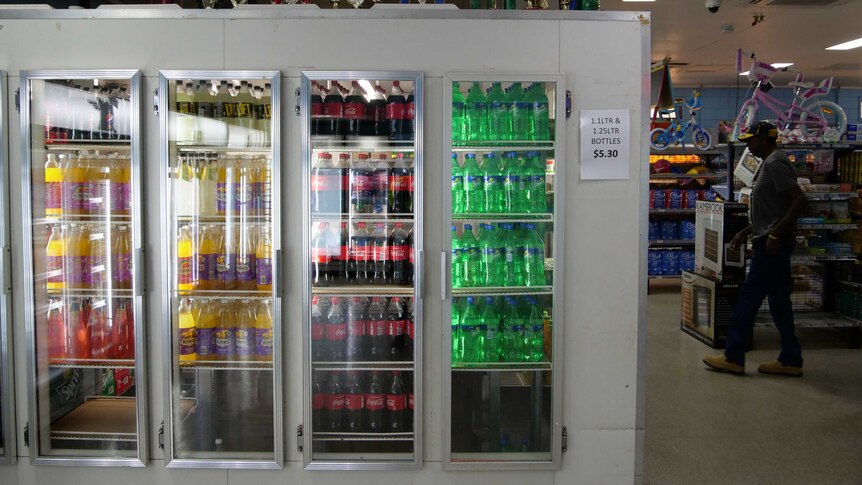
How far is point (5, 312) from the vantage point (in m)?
3.00

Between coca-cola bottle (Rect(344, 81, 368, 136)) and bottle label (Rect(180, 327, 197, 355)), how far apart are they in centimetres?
128

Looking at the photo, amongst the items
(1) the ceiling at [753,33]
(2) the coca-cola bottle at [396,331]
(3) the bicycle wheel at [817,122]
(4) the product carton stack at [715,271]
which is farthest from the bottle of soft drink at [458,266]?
(3) the bicycle wheel at [817,122]

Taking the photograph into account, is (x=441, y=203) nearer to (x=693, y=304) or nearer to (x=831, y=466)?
(x=831, y=466)

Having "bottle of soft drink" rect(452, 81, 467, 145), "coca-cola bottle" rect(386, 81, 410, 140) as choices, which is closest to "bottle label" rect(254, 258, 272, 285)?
"coca-cola bottle" rect(386, 81, 410, 140)

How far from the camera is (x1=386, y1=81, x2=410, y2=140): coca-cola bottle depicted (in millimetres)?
3082

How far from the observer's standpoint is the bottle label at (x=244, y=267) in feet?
10.5

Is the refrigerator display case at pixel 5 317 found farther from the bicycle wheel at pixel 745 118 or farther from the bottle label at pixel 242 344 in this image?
the bicycle wheel at pixel 745 118

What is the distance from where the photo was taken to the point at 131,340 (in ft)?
10.8

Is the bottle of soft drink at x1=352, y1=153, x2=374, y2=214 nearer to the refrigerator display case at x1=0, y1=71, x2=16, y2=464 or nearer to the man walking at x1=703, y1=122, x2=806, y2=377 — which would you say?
the refrigerator display case at x1=0, y1=71, x2=16, y2=464

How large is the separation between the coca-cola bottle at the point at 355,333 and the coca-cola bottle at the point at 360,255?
0.18 m

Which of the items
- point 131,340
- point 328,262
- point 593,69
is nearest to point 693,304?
point 593,69

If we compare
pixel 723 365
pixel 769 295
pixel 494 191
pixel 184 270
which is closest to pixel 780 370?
pixel 723 365

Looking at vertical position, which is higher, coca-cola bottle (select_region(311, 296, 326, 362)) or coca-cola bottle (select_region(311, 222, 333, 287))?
coca-cola bottle (select_region(311, 222, 333, 287))

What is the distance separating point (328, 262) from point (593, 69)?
5.33 feet
